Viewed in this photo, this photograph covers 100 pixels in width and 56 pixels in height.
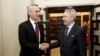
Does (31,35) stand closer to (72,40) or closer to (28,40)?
(28,40)

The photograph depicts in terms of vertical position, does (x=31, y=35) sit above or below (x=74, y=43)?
above

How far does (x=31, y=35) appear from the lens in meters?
2.91

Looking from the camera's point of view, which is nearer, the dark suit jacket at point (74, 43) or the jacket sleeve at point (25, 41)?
the dark suit jacket at point (74, 43)

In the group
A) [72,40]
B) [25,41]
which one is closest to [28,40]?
[25,41]

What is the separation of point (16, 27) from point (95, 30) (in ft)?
5.83

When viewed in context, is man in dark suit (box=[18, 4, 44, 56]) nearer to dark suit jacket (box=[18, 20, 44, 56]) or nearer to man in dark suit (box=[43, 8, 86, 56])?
dark suit jacket (box=[18, 20, 44, 56])

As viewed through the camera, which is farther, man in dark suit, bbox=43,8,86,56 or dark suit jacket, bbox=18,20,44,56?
dark suit jacket, bbox=18,20,44,56

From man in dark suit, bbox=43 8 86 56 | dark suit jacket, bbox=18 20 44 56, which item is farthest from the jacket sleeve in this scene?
man in dark suit, bbox=43 8 86 56

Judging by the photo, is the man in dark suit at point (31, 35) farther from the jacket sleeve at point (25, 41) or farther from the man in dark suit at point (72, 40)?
the man in dark suit at point (72, 40)

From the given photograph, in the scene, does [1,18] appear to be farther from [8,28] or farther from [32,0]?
[32,0]

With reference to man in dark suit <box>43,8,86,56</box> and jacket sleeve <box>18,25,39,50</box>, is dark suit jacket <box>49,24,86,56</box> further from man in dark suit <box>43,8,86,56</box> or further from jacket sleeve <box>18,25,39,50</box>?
jacket sleeve <box>18,25,39,50</box>

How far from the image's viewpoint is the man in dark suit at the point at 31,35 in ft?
9.44

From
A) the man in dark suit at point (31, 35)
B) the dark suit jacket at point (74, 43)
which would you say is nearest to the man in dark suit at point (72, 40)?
the dark suit jacket at point (74, 43)

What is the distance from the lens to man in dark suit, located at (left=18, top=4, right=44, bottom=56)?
9.44ft
